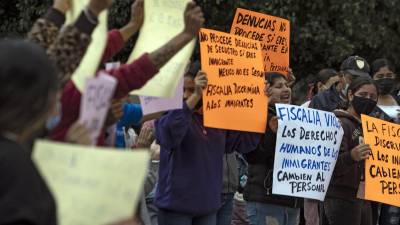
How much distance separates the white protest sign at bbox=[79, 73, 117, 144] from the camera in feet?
9.88

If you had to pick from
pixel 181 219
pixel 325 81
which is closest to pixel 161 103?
pixel 181 219

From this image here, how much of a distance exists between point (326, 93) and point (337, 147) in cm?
198

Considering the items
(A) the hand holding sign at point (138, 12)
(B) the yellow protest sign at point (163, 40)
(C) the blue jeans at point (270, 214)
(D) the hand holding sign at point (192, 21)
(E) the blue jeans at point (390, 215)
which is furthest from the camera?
(E) the blue jeans at point (390, 215)

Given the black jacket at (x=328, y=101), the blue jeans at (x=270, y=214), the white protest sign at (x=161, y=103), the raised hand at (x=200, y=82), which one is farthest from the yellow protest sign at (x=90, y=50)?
the black jacket at (x=328, y=101)

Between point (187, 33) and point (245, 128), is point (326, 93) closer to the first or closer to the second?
point (245, 128)

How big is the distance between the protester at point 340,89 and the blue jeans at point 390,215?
52.0 inches

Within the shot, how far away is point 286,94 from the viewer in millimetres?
6836

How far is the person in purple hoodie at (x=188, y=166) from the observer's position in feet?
19.2

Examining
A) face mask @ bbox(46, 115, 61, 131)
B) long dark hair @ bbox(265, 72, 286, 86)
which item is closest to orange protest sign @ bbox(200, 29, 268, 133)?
long dark hair @ bbox(265, 72, 286, 86)

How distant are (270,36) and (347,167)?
4.46 ft

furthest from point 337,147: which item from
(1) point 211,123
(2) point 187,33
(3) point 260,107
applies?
(2) point 187,33

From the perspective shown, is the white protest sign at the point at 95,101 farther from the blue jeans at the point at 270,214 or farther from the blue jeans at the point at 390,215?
the blue jeans at the point at 390,215

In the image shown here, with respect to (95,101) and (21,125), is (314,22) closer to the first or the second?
(95,101)

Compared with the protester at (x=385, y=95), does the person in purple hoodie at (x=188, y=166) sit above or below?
below
